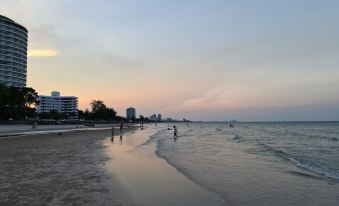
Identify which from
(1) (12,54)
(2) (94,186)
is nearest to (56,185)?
(2) (94,186)

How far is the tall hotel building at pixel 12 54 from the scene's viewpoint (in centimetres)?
15200

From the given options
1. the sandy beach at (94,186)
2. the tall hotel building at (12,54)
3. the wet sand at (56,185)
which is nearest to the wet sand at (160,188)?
the sandy beach at (94,186)

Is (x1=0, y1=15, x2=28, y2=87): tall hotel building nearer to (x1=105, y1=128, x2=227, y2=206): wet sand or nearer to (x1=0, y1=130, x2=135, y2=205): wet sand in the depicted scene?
(x1=0, y1=130, x2=135, y2=205): wet sand

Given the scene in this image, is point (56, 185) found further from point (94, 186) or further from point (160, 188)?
point (160, 188)

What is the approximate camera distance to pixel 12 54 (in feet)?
519

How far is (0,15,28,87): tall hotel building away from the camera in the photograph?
152000mm

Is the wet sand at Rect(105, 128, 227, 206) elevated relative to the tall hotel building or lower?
lower

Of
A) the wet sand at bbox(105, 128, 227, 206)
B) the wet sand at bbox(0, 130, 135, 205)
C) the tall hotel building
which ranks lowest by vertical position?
the wet sand at bbox(105, 128, 227, 206)

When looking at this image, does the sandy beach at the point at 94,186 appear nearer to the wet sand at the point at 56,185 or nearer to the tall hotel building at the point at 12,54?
the wet sand at the point at 56,185

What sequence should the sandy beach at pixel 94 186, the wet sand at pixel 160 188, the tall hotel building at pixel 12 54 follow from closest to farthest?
the sandy beach at pixel 94 186 < the wet sand at pixel 160 188 < the tall hotel building at pixel 12 54

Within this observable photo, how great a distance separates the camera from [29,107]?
125125 mm

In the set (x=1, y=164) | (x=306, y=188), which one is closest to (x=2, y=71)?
(x=1, y=164)

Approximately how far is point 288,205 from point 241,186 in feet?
11.1

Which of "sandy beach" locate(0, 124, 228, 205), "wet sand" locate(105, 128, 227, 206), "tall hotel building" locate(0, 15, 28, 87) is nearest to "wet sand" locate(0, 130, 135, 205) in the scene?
"sandy beach" locate(0, 124, 228, 205)
